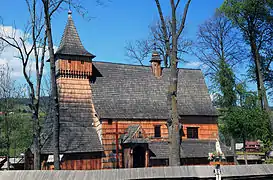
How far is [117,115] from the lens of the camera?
80.2 feet

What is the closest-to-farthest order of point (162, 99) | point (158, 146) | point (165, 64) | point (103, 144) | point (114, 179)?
point (114, 179) < point (103, 144) < point (158, 146) < point (162, 99) < point (165, 64)

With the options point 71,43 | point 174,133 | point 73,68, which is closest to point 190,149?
point 174,133

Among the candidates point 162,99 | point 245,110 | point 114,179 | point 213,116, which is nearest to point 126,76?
point 162,99

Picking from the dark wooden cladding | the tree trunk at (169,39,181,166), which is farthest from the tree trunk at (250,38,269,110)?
the dark wooden cladding

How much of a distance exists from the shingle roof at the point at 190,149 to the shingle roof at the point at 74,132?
451 cm

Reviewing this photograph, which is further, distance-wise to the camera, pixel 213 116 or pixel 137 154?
pixel 213 116

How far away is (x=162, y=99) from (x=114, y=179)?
17505 mm

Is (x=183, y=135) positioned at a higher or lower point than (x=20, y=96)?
lower

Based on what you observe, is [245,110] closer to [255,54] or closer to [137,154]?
[255,54]

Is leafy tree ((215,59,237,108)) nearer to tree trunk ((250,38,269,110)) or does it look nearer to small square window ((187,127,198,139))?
tree trunk ((250,38,269,110))

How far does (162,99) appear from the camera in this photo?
2770 centimetres

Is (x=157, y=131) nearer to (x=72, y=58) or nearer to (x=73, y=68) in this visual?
(x=73, y=68)

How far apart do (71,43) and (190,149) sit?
12706mm

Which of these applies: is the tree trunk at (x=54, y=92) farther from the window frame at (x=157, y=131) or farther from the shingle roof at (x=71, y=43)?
the window frame at (x=157, y=131)
